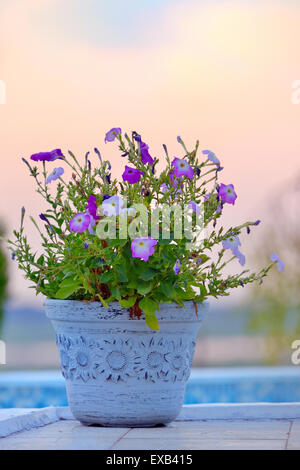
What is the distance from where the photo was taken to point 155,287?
196 cm

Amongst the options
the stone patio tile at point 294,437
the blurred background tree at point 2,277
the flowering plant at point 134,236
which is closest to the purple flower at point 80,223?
the flowering plant at point 134,236

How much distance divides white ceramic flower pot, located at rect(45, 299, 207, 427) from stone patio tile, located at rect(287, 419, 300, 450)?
385 mm

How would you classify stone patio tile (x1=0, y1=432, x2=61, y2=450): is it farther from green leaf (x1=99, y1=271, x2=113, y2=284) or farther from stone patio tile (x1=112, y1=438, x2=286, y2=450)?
green leaf (x1=99, y1=271, x2=113, y2=284)

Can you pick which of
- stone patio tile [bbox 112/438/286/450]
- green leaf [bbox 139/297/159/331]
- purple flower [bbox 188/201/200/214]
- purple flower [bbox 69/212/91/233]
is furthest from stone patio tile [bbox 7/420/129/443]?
purple flower [bbox 188/201/200/214]

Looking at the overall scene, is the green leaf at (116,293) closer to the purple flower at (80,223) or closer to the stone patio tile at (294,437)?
the purple flower at (80,223)

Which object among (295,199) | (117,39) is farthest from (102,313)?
(117,39)

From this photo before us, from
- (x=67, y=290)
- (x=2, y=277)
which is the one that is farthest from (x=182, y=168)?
(x=2, y=277)

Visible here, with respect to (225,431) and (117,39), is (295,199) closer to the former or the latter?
(117,39)

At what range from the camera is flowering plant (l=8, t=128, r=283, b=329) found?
6.25ft

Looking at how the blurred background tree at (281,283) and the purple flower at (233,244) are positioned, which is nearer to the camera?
the purple flower at (233,244)

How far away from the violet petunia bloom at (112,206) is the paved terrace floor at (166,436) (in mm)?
637

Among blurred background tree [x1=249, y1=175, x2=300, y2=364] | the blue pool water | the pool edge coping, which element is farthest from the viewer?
blurred background tree [x1=249, y1=175, x2=300, y2=364]

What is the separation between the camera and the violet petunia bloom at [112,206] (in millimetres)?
1867
